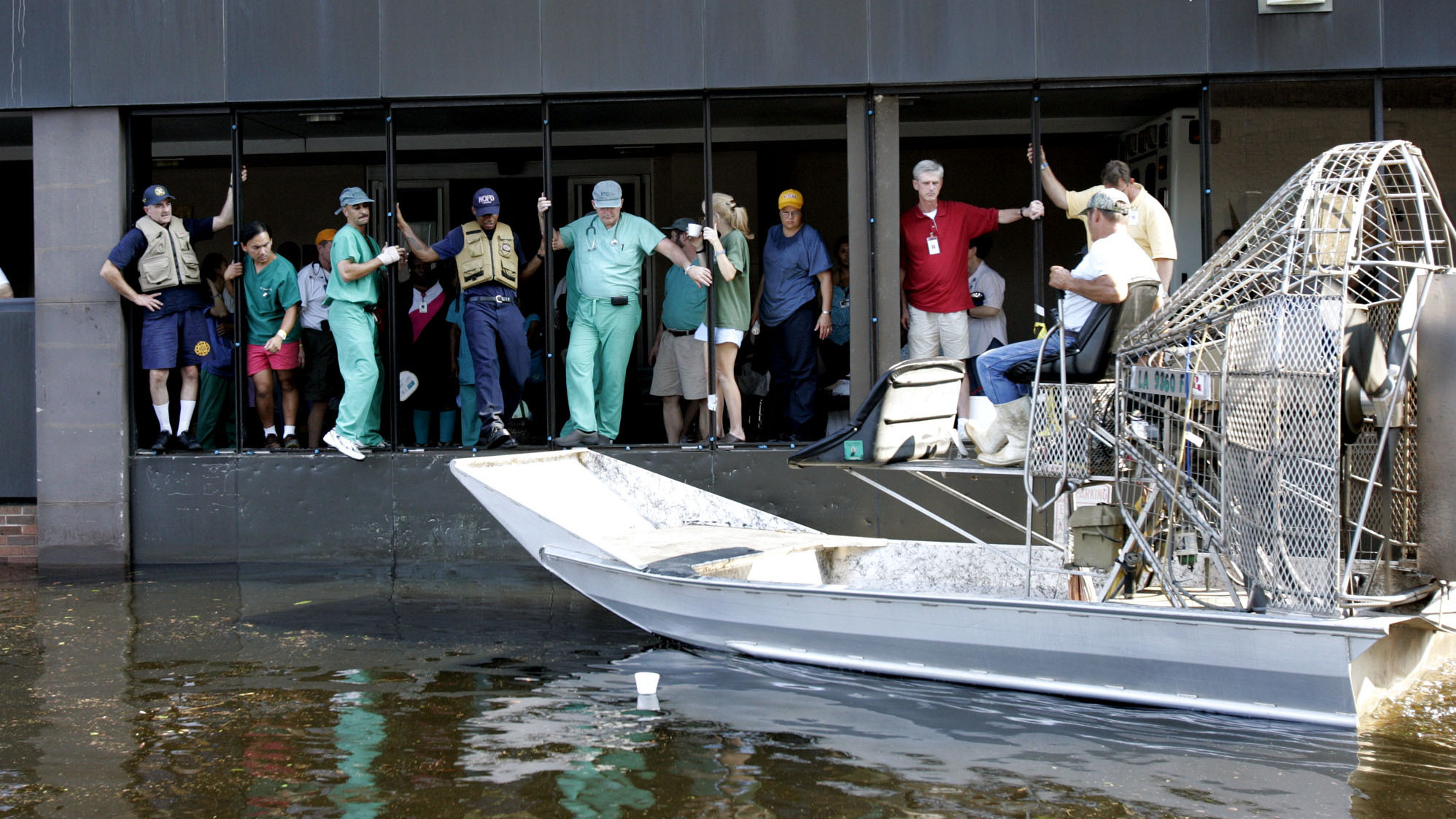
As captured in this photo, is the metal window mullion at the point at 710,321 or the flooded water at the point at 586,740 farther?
the metal window mullion at the point at 710,321

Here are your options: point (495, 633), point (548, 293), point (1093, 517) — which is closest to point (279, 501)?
point (548, 293)

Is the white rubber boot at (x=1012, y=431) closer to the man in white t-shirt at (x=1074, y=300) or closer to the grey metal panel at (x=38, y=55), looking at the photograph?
the man in white t-shirt at (x=1074, y=300)

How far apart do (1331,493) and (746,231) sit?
5677 millimetres

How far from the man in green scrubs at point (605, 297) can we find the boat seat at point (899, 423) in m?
2.93

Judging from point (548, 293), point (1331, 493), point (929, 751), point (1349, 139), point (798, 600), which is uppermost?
point (1349, 139)

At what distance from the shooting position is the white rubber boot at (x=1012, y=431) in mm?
6617

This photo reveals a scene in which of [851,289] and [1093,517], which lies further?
[851,289]

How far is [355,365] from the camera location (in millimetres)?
9398

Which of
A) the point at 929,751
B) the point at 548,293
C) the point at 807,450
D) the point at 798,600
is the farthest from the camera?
the point at 548,293

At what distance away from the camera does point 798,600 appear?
6266 millimetres

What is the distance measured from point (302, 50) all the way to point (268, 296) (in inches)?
71.8

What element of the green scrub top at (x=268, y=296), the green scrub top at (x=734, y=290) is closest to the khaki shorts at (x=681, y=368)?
the green scrub top at (x=734, y=290)

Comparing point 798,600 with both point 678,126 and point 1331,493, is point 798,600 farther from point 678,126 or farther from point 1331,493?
point 678,126

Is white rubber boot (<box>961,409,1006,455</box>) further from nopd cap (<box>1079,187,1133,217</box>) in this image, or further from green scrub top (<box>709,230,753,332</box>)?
green scrub top (<box>709,230,753,332</box>)
